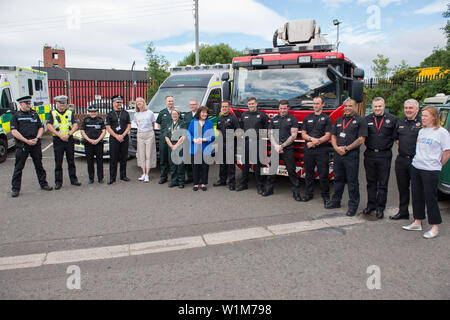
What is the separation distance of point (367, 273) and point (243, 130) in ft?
13.0

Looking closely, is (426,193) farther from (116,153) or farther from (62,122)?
(62,122)

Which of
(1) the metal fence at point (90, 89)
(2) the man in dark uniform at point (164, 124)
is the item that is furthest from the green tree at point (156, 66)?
(2) the man in dark uniform at point (164, 124)

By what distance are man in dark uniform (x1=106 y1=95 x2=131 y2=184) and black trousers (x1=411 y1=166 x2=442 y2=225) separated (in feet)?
19.3

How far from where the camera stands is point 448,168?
5.86 m

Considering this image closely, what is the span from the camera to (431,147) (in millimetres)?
4840

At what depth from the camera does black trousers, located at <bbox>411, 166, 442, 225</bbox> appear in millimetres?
4902

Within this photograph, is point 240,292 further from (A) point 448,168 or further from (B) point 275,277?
(A) point 448,168

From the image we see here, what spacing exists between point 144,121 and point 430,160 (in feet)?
18.8

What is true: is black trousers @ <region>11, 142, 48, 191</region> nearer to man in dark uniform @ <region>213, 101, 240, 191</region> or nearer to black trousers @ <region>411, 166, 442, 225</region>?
man in dark uniform @ <region>213, 101, 240, 191</region>

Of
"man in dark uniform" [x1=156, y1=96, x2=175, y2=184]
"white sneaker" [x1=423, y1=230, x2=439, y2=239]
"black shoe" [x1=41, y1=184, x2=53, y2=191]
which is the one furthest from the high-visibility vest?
"white sneaker" [x1=423, y1=230, x2=439, y2=239]

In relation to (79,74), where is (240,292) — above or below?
below

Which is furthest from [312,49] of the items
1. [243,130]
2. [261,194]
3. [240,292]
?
[240,292]

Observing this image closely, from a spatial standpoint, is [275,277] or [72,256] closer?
[275,277]
